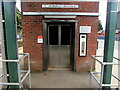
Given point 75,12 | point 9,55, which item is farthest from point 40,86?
point 75,12

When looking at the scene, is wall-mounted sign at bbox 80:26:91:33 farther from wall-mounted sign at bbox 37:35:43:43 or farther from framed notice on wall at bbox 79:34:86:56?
wall-mounted sign at bbox 37:35:43:43

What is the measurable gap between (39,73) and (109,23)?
3.09 m

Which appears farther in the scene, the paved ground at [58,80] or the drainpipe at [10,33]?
the paved ground at [58,80]

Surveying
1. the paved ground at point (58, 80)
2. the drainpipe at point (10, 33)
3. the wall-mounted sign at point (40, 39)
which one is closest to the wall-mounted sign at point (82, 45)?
the paved ground at point (58, 80)

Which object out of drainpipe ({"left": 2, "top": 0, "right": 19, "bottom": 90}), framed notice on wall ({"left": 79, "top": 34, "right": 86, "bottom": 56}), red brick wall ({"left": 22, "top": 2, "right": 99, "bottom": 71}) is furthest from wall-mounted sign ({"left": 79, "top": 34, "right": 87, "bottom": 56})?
drainpipe ({"left": 2, "top": 0, "right": 19, "bottom": 90})

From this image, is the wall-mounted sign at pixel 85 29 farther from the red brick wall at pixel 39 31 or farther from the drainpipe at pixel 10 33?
the drainpipe at pixel 10 33

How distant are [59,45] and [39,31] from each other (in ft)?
3.48

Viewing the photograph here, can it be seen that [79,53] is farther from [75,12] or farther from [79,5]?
[79,5]

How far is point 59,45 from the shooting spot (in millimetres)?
4223

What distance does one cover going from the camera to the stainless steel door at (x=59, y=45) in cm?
415

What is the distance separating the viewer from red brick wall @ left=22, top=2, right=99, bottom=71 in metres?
3.77

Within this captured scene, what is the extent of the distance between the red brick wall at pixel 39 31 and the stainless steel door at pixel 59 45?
460mm

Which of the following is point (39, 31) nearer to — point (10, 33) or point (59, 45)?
point (59, 45)

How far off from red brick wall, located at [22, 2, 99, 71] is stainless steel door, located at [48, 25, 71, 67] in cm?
46
